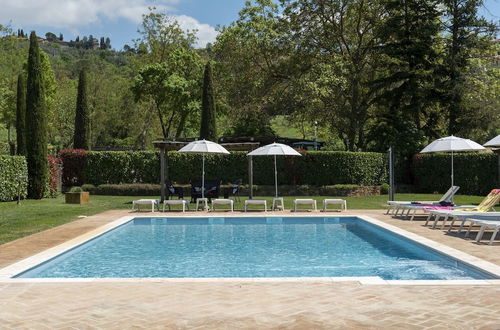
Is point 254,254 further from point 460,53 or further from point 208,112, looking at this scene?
point 460,53

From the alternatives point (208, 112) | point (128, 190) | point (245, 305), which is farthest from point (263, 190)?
point (245, 305)

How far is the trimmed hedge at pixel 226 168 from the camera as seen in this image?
2547 centimetres

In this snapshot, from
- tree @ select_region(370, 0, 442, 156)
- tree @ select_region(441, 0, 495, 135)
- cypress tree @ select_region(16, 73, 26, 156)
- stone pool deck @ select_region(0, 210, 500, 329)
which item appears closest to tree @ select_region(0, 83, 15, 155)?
cypress tree @ select_region(16, 73, 26, 156)

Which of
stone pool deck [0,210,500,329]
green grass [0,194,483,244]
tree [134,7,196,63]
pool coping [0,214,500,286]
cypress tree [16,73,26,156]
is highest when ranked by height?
tree [134,7,196,63]

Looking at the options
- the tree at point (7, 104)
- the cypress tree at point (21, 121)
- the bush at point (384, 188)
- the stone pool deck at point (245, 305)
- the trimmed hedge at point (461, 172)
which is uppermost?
the tree at point (7, 104)

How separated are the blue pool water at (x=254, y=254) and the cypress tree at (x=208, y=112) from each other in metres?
13.0

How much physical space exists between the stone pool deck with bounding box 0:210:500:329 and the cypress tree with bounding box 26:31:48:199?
57.7 ft

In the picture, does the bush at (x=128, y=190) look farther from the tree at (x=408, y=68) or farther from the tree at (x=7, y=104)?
the tree at (x=7, y=104)

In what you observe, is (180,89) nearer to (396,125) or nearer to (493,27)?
(396,125)

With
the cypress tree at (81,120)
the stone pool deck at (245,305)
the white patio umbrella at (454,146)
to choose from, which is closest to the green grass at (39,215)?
the white patio umbrella at (454,146)

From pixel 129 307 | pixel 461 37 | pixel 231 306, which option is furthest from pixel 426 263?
pixel 461 37

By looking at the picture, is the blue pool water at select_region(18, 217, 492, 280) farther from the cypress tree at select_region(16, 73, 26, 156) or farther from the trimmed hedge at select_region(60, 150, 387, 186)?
the cypress tree at select_region(16, 73, 26, 156)

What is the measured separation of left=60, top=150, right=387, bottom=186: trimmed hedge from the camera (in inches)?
1003

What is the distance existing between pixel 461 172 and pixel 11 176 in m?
22.4
